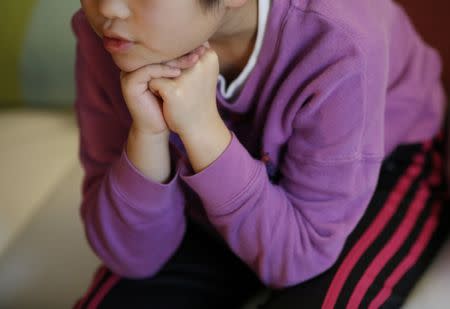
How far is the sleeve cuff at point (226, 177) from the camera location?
0.55m

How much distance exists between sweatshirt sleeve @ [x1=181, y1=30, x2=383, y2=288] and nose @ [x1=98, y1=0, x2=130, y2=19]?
0.16 m

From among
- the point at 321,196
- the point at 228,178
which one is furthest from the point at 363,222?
the point at 228,178

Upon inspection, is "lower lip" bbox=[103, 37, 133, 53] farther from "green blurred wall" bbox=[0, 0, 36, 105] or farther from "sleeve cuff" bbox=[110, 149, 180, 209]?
"green blurred wall" bbox=[0, 0, 36, 105]

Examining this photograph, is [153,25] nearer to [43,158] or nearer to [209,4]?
[209,4]

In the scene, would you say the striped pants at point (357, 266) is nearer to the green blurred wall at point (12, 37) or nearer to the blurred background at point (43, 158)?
the blurred background at point (43, 158)

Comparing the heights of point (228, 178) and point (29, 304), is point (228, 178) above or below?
above

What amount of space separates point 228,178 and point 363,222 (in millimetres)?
210

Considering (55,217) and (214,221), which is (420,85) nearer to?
(214,221)

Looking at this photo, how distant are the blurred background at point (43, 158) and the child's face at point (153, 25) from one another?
255 millimetres

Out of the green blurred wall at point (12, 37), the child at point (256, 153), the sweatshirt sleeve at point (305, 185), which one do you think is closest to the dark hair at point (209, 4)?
the child at point (256, 153)

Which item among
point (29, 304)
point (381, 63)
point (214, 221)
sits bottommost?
point (29, 304)

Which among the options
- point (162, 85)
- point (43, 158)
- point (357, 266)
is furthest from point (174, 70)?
point (43, 158)

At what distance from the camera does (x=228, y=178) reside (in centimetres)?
55

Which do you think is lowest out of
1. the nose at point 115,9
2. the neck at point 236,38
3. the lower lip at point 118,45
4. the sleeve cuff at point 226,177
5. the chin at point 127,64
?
the sleeve cuff at point 226,177
